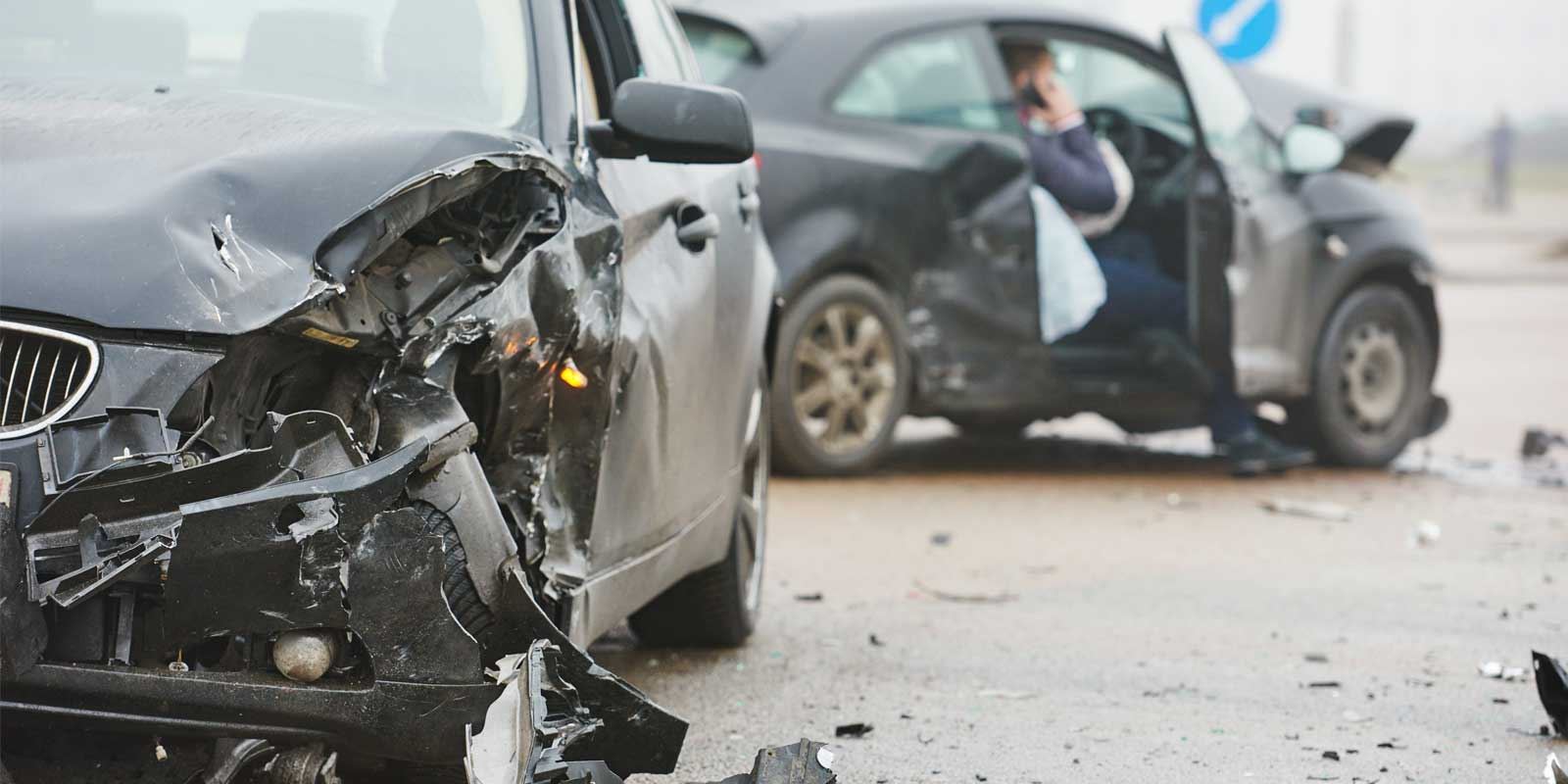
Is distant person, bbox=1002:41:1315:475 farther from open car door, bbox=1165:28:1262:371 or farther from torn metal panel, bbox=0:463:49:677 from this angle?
torn metal panel, bbox=0:463:49:677

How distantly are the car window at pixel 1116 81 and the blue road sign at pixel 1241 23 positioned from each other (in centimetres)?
674

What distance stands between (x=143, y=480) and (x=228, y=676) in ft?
1.04

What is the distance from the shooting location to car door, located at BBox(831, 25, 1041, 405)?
9.53 m

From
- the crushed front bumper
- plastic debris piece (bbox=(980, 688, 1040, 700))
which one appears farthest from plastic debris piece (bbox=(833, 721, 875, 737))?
the crushed front bumper

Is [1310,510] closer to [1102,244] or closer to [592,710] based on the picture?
[1102,244]

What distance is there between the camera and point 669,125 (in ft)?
14.9

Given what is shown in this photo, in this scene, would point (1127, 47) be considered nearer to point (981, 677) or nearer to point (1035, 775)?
point (981, 677)

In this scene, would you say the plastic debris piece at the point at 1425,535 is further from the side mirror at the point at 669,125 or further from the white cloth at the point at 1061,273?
the side mirror at the point at 669,125

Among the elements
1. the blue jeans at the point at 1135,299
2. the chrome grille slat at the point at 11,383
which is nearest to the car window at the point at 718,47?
the blue jeans at the point at 1135,299

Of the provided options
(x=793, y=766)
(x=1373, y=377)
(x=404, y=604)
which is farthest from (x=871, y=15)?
(x=404, y=604)

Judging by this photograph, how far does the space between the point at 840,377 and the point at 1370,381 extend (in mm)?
2838

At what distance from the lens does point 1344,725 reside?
17.0 ft

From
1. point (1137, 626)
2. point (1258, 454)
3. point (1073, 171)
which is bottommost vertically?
point (1258, 454)

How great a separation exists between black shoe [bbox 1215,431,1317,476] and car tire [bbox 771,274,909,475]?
1.60 m
